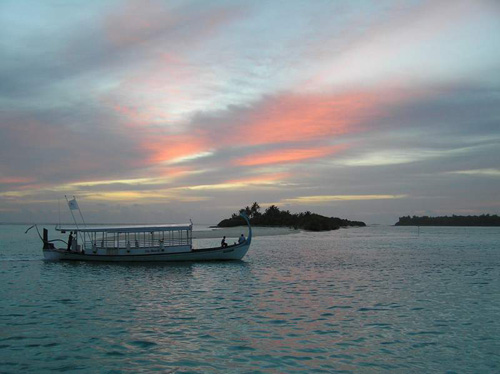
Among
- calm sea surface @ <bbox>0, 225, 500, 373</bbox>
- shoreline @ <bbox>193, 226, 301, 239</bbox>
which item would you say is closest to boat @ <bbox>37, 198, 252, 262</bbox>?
calm sea surface @ <bbox>0, 225, 500, 373</bbox>

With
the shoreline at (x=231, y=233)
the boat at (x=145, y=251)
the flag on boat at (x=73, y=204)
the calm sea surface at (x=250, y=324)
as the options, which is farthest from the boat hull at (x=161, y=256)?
the shoreline at (x=231, y=233)

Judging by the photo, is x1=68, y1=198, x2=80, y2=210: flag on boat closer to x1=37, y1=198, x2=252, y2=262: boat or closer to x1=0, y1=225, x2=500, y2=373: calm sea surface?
x1=37, y1=198, x2=252, y2=262: boat

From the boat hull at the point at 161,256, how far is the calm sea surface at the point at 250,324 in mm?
9441

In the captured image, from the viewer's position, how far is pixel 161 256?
47.5 m

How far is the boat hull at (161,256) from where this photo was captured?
1876 inches

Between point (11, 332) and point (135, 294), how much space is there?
999cm

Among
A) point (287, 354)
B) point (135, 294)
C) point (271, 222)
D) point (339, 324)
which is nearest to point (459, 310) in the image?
point (339, 324)

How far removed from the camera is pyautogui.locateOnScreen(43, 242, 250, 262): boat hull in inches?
1876

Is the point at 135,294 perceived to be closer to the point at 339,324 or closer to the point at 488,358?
the point at 339,324

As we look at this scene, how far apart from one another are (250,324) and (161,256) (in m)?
29.3

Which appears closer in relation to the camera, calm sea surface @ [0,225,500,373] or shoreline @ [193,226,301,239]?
calm sea surface @ [0,225,500,373]

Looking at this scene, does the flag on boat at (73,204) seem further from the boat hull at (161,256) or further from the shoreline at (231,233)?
the shoreline at (231,233)

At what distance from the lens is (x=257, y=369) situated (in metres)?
14.0

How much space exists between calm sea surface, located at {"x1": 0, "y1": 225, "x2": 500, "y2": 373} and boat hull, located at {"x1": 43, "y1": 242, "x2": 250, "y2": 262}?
31.0 feet
